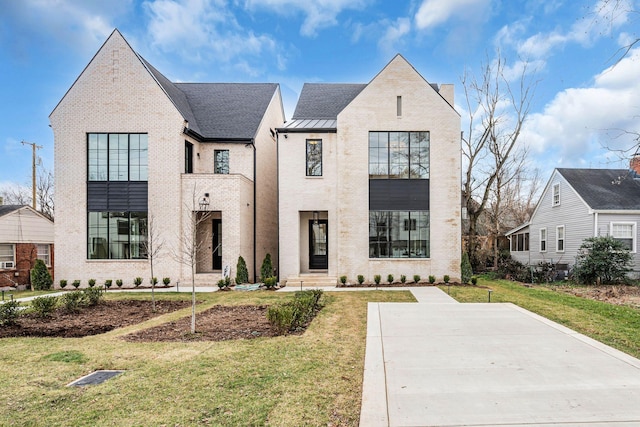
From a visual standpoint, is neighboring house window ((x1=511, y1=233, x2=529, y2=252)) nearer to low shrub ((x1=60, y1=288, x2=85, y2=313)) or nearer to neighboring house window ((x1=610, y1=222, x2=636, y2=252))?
neighboring house window ((x1=610, y1=222, x2=636, y2=252))

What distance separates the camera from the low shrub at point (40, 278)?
14.2 m

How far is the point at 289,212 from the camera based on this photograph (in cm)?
1523

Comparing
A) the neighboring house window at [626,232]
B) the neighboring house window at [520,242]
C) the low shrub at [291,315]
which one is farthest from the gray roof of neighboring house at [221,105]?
the neighboring house window at [520,242]

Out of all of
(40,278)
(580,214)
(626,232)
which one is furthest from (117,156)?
(626,232)

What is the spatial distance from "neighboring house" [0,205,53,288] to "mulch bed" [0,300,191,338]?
817 cm

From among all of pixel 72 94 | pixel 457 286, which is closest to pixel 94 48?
pixel 72 94

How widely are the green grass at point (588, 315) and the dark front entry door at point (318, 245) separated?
659cm

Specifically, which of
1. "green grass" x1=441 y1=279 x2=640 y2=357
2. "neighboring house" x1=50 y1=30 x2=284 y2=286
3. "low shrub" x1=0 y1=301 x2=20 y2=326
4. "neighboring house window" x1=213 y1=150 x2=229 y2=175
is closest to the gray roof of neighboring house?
"neighboring house window" x1=213 y1=150 x2=229 y2=175

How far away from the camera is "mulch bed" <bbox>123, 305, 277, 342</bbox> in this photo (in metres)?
6.48

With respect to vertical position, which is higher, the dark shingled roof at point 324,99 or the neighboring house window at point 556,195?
the dark shingled roof at point 324,99

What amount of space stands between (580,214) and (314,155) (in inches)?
585

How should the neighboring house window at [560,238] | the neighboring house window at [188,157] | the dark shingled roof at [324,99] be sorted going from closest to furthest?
the neighboring house window at [188,157], the dark shingled roof at [324,99], the neighboring house window at [560,238]

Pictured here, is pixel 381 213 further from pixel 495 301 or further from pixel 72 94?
pixel 72 94

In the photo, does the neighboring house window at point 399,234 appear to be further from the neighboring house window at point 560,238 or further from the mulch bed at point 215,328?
the neighboring house window at point 560,238
